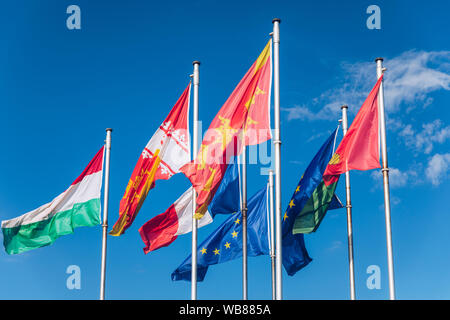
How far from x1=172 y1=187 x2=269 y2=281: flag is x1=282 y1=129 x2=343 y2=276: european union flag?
1.21 metres

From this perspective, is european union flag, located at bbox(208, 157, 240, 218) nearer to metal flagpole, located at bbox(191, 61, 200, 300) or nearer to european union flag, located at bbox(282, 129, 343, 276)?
metal flagpole, located at bbox(191, 61, 200, 300)

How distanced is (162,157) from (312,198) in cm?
657

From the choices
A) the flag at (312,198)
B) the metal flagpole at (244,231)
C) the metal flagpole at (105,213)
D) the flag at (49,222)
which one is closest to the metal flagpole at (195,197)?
the metal flagpole at (244,231)

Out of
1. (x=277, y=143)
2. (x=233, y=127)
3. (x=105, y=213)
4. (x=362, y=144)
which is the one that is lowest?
(x=105, y=213)

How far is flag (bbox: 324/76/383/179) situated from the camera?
21.5 meters

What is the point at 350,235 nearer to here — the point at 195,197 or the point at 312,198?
the point at 312,198

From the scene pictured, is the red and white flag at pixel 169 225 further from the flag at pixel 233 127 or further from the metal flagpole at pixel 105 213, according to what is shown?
the flag at pixel 233 127

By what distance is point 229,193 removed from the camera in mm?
→ 24531

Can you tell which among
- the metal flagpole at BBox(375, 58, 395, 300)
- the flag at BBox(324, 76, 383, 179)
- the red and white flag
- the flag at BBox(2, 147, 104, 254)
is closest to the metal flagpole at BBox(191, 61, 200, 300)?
the red and white flag

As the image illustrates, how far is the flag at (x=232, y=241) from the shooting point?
27.8m

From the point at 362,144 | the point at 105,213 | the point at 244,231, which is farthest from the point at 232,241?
the point at 362,144
